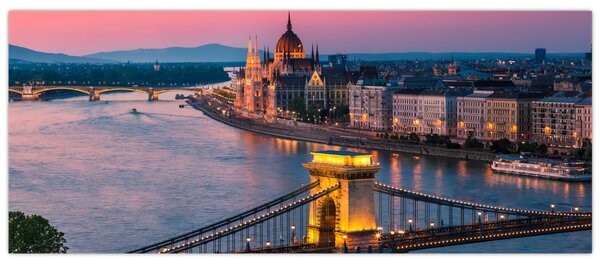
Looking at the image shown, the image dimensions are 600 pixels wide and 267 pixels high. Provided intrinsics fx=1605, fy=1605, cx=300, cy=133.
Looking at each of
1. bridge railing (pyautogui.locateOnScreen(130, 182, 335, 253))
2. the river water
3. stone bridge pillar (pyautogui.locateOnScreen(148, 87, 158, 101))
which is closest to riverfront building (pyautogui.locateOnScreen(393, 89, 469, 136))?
the river water

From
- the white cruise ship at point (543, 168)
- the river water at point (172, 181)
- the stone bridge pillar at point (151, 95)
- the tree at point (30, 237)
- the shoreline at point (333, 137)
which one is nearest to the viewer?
the tree at point (30, 237)

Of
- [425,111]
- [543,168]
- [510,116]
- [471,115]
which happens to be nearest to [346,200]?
[543,168]

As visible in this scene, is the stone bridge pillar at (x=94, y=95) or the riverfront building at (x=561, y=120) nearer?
the riverfront building at (x=561, y=120)

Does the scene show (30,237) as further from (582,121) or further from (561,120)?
(561,120)

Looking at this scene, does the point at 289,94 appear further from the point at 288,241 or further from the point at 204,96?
the point at 288,241

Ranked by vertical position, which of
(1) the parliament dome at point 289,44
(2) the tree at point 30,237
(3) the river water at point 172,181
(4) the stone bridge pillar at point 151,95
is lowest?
(3) the river water at point 172,181

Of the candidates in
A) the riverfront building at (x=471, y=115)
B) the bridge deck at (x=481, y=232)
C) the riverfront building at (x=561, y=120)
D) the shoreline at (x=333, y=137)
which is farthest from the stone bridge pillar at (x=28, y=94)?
the bridge deck at (x=481, y=232)

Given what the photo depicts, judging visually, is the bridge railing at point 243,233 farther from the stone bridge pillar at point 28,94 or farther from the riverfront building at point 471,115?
the stone bridge pillar at point 28,94

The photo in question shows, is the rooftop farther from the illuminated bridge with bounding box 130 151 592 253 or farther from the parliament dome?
the parliament dome
